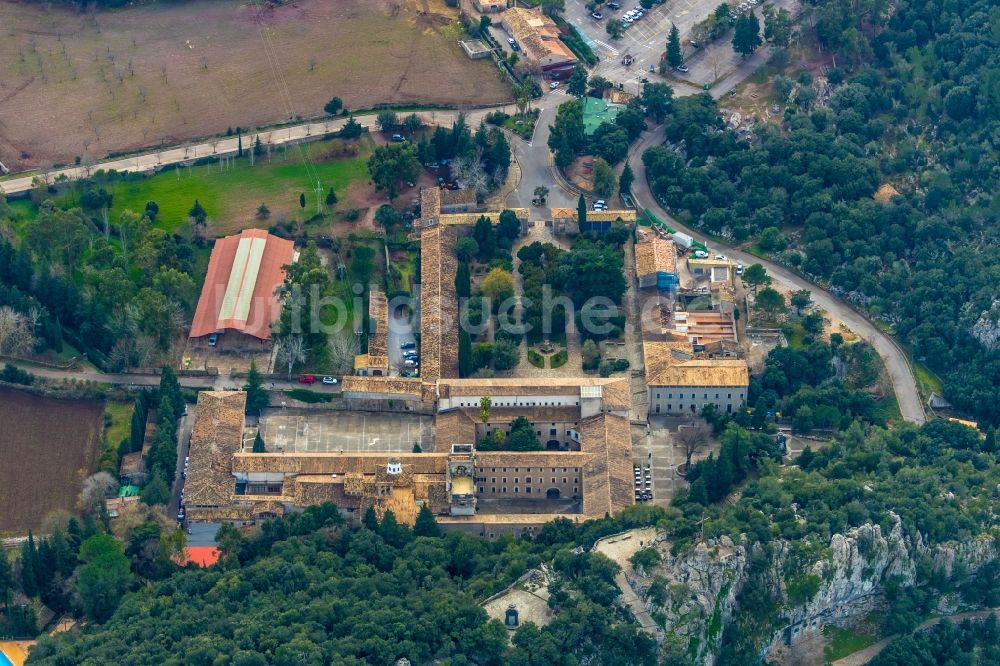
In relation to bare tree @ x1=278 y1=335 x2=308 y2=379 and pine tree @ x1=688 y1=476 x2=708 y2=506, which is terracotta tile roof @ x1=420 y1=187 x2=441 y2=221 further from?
pine tree @ x1=688 y1=476 x2=708 y2=506

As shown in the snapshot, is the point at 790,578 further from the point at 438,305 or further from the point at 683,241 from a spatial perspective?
the point at 683,241

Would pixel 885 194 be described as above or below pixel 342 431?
above

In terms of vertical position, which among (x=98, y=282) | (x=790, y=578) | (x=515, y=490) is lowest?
(x=790, y=578)

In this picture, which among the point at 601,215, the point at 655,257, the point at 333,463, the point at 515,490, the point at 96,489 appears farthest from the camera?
the point at 601,215

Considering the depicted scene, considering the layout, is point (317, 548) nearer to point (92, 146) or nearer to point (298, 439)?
point (298, 439)

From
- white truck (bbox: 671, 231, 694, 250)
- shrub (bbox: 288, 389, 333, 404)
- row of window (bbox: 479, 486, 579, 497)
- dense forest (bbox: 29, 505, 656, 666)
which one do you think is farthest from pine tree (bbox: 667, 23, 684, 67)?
dense forest (bbox: 29, 505, 656, 666)

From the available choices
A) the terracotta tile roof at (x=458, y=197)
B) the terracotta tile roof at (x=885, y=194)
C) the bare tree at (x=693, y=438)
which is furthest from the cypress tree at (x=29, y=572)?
the terracotta tile roof at (x=885, y=194)

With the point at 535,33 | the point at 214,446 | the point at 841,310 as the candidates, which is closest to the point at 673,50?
the point at 535,33

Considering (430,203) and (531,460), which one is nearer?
(531,460)
